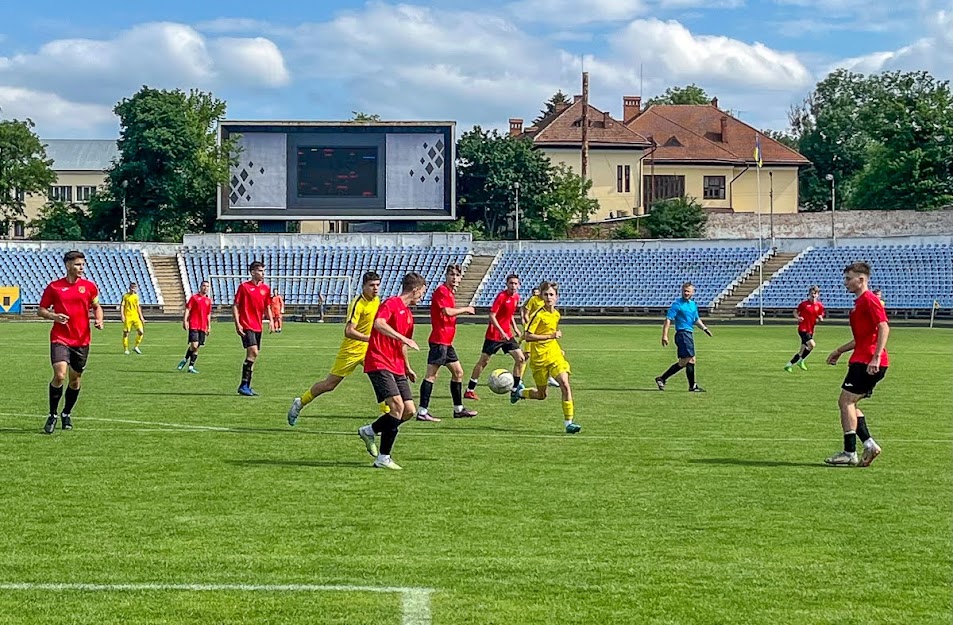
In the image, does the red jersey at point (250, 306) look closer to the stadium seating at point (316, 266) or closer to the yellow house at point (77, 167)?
the stadium seating at point (316, 266)

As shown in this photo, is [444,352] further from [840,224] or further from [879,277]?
[840,224]

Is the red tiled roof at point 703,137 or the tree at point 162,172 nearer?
the tree at point 162,172

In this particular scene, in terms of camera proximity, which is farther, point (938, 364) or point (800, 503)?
point (938, 364)

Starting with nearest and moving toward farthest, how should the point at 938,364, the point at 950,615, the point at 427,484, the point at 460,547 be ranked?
the point at 950,615 < the point at 460,547 < the point at 427,484 < the point at 938,364

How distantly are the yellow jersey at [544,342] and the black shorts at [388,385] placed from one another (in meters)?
3.96

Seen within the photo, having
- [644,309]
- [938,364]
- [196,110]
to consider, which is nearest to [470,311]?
[938,364]

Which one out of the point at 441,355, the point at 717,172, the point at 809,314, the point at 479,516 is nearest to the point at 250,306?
the point at 441,355

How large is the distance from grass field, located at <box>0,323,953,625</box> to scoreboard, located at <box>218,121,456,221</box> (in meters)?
43.2

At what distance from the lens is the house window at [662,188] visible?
95.2m

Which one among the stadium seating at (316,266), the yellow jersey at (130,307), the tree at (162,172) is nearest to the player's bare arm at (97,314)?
the yellow jersey at (130,307)

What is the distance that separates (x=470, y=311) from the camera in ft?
49.9

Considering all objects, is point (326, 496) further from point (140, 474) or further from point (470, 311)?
point (470, 311)

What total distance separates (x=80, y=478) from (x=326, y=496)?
2440 mm

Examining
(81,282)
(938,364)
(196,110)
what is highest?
(196,110)
